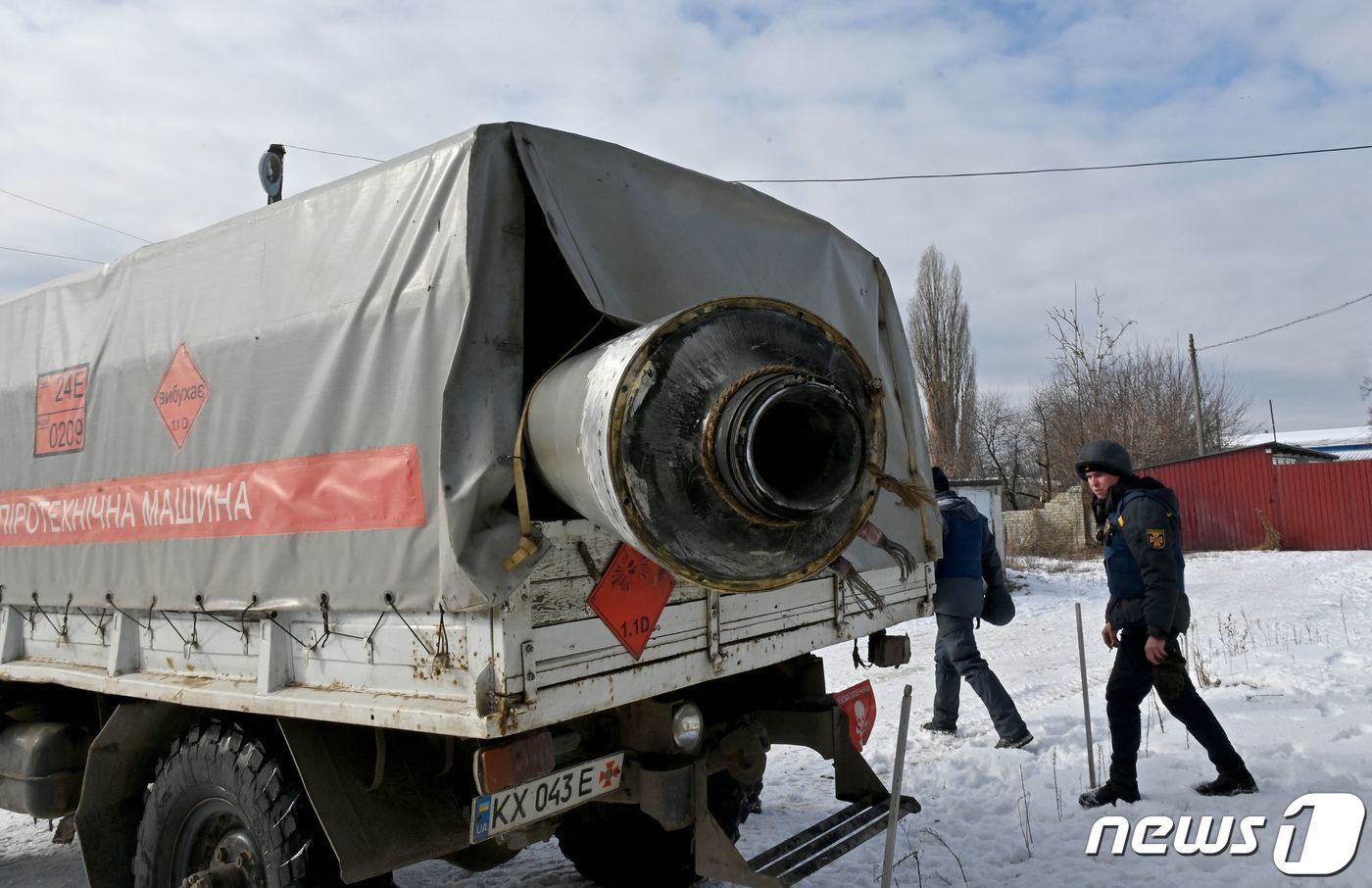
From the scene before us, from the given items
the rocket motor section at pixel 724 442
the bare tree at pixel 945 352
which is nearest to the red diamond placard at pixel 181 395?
the rocket motor section at pixel 724 442

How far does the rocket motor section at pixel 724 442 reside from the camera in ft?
7.27

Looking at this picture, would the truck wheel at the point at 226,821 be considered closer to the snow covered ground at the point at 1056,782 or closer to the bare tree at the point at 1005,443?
the snow covered ground at the point at 1056,782

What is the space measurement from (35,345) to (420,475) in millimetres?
2797

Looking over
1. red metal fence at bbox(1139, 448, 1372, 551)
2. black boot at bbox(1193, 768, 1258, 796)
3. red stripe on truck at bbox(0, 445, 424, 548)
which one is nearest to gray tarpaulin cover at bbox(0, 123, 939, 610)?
red stripe on truck at bbox(0, 445, 424, 548)

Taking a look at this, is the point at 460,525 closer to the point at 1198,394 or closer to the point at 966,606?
the point at 966,606

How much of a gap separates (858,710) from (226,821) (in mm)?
2440

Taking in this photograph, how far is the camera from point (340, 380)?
3016 millimetres

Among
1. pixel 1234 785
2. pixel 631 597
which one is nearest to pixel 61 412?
pixel 631 597

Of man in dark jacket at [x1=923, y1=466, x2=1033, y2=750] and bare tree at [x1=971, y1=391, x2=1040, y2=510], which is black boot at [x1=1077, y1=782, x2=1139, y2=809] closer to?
man in dark jacket at [x1=923, y1=466, x2=1033, y2=750]

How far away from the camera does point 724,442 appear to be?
7.25 feet

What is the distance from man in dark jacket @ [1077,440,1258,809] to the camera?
454cm

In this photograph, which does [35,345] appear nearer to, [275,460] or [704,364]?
[275,460]

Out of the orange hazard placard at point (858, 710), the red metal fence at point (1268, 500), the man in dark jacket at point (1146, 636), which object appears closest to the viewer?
the orange hazard placard at point (858, 710)

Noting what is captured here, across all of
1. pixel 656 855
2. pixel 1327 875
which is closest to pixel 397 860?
pixel 656 855
